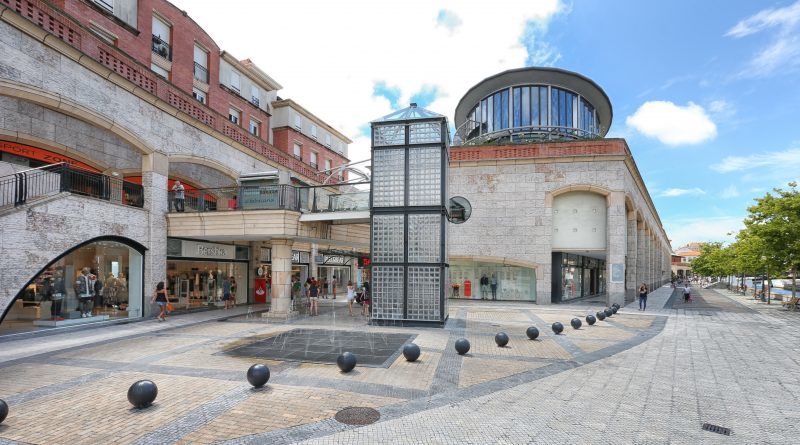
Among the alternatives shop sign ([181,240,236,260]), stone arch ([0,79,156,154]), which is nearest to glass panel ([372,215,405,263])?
shop sign ([181,240,236,260])

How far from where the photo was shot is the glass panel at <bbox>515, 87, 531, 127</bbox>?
105 ft

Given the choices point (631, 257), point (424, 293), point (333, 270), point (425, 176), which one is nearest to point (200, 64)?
point (333, 270)

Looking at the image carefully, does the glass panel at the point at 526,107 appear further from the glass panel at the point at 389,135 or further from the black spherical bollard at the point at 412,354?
the black spherical bollard at the point at 412,354

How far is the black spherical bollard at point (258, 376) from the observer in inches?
305

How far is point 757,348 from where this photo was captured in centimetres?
1262

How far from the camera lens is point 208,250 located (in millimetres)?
21094

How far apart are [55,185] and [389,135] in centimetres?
1231

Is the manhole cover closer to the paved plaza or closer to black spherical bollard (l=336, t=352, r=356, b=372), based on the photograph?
the paved plaza

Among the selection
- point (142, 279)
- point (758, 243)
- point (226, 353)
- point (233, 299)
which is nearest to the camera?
point (226, 353)

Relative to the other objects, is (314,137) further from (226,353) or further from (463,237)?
(226,353)

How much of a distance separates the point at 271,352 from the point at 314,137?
34254 mm

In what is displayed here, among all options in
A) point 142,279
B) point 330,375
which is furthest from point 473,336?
point 142,279

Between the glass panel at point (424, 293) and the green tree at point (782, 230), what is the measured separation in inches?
891

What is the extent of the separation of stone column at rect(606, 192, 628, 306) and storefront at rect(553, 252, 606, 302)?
2958 mm
